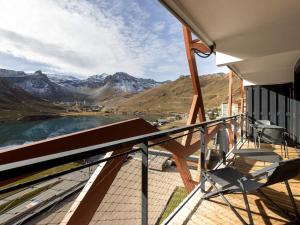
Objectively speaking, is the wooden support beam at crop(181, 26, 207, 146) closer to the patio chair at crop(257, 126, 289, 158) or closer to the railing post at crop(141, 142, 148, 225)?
the patio chair at crop(257, 126, 289, 158)

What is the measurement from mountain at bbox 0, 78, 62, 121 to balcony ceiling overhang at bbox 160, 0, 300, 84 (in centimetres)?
8979

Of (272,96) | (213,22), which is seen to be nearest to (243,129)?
(272,96)

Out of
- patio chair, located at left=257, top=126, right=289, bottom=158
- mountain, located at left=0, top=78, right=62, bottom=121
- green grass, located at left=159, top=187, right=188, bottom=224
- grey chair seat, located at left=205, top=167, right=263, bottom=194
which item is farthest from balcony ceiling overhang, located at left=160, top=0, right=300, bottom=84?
mountain, located at left=0, top=78, right=62, bottom=121

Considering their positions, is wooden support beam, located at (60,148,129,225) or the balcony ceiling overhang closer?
wooden support beam, located at (60,148,129,225)

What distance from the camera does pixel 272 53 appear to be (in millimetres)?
3172

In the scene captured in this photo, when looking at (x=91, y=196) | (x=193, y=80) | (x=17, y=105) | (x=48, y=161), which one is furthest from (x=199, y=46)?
(x=17, y=105)

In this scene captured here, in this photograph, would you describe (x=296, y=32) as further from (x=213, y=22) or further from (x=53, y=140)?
(x=53, y=140)

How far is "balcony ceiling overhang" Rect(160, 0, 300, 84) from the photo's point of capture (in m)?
1.99

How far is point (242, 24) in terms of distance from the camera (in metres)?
2.44

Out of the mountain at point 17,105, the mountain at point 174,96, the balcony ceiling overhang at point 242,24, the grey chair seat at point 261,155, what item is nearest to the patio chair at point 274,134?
the grey chair seat at point 261,155

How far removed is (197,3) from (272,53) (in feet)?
6.29

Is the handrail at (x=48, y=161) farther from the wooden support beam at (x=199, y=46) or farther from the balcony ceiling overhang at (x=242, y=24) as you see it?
the wooden support beam at (x=199, y=46)

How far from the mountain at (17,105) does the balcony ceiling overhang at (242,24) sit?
8979 centimetres

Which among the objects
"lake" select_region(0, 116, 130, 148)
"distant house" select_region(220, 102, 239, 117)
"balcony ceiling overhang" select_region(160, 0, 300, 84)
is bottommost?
"lake" select_region(0, 116, 130, 148)
